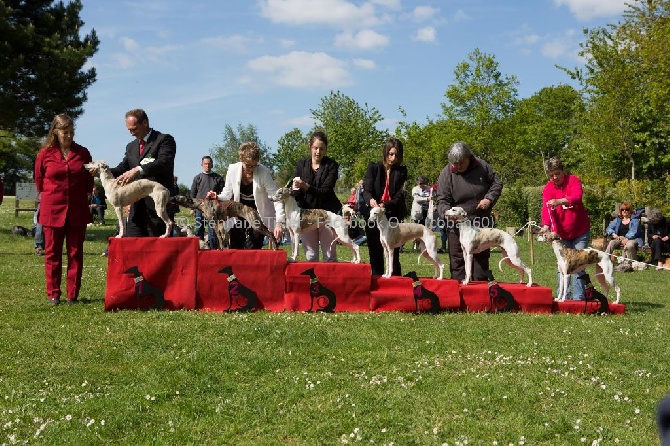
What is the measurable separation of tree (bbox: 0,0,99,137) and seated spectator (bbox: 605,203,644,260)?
1868 cm

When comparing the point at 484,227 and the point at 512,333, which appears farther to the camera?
the point at 484,227

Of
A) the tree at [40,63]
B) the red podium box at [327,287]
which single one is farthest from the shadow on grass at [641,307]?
the tree at [40,63]

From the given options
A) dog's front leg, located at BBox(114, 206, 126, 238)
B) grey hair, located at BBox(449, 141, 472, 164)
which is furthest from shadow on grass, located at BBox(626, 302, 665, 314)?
dog's front leg, located at BBox(114, 206, 126, 238)

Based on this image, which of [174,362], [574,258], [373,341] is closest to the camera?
[174,362]

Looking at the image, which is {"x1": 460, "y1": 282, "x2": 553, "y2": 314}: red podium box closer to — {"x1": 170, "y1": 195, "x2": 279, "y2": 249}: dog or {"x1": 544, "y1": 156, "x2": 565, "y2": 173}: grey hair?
{"x1": 544, "y1": 156, "x2": 565, "y2": 173}: grey hair

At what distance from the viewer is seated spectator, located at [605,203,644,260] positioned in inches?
699

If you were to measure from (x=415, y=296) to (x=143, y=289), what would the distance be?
3451 millimetres

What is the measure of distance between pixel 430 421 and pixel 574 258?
5233 millimetres

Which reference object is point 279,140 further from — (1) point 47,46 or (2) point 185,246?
(2) point 185,246

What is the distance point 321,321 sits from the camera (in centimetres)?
780

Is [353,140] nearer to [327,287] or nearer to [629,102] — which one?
[629,102]

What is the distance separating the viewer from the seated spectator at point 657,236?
1816cm

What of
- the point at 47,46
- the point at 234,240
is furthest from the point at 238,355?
the point at 47,46

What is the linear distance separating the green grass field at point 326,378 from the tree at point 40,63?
17319 millimetres
